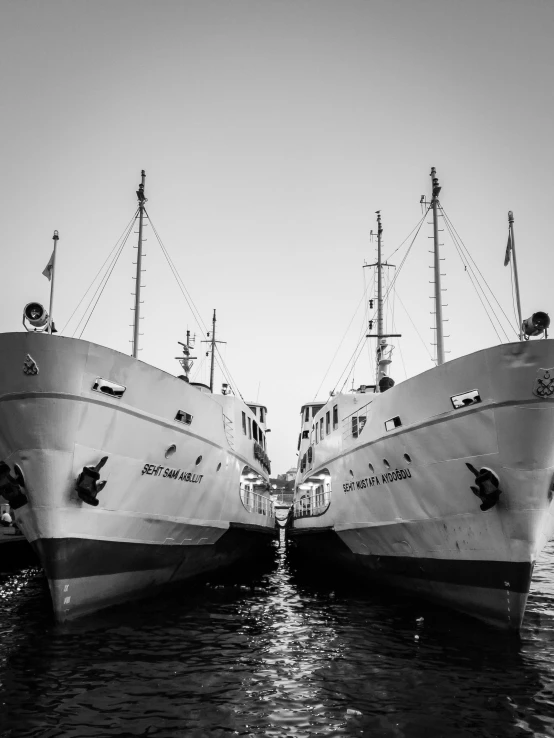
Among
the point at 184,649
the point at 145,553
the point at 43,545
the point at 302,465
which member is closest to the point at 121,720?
the point at 184,649

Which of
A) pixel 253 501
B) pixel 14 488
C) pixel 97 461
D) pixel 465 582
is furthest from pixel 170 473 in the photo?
pixel 253 501

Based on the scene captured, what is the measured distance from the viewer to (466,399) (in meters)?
10.8

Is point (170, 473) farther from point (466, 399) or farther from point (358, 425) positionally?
point (466, 399)

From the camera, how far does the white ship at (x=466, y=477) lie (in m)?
10.1

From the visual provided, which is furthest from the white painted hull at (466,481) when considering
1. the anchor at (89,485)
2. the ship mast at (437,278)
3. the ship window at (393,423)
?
the anchor at (89,485)

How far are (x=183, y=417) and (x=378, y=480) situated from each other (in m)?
5.57

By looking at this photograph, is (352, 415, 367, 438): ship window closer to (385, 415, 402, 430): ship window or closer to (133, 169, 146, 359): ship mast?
(385, 415, 402, 430): ship window

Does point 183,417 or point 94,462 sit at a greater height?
point 183,417

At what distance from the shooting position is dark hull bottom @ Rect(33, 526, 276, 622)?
10594 millimetres

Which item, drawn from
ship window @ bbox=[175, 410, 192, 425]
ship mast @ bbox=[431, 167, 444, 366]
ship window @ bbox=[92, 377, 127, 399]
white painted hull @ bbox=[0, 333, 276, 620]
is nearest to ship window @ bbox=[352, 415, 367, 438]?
ship mast @ bbox=[431, 167, 444, 366]

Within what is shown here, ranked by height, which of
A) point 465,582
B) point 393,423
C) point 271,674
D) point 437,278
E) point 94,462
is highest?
point 437,278

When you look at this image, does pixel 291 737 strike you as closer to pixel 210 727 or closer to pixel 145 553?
pixel 210 727

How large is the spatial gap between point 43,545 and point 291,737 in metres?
6.60

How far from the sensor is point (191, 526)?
14680 millimetres
